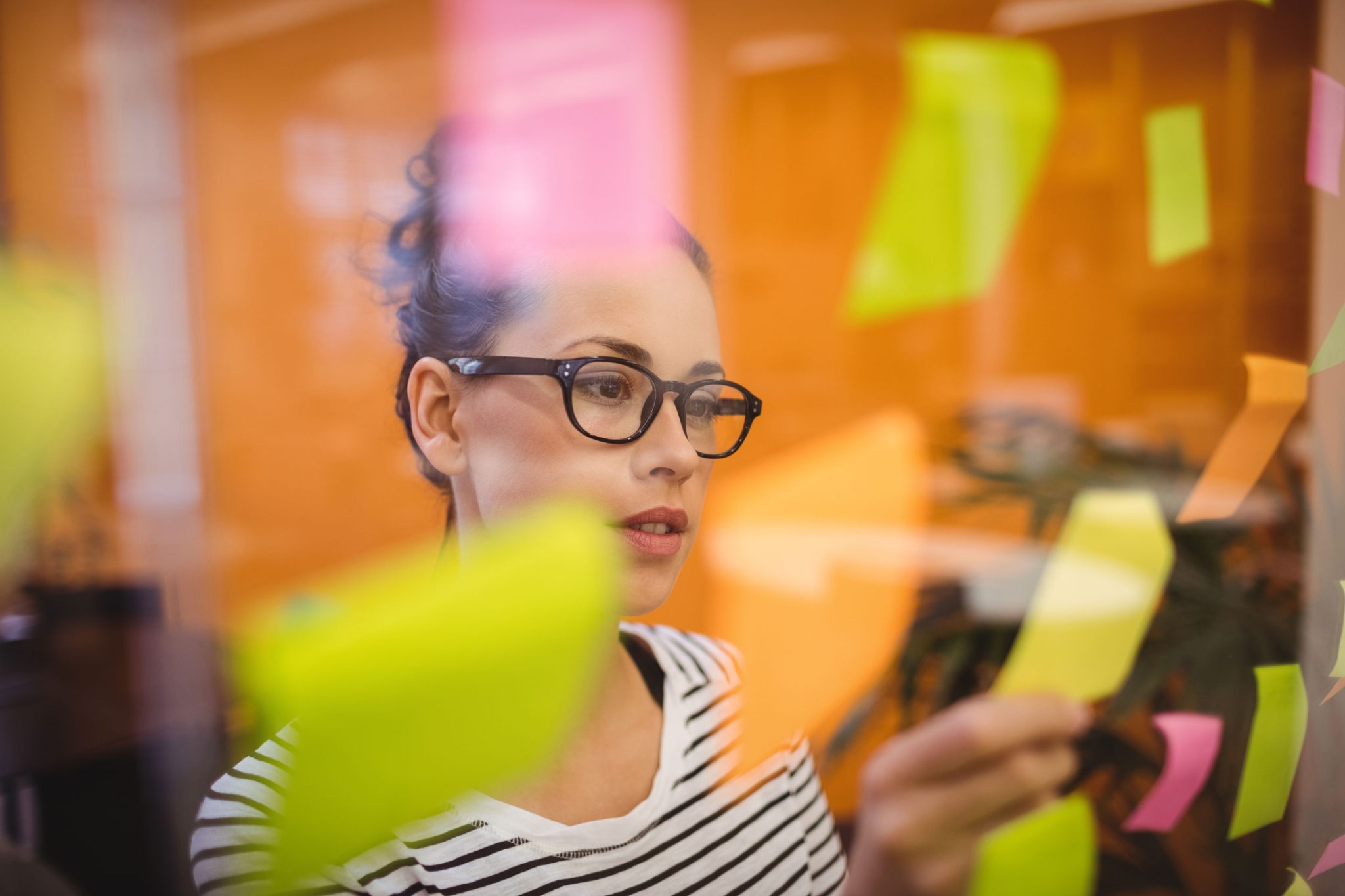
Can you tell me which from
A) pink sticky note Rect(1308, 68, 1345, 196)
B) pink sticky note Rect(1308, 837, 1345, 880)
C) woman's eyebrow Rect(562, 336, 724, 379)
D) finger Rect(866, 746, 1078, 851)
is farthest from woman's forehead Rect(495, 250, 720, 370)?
pink sticky note Rect(1308, 837, 1345, 880)

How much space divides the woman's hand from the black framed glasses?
0.28 m

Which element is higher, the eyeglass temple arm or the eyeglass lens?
the eyeglass temple arm

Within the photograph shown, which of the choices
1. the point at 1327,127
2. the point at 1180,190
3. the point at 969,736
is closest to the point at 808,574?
the point at 969,736

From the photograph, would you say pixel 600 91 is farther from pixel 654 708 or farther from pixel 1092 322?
pixel 1092 322

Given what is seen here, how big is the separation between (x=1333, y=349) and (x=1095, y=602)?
0.29 m

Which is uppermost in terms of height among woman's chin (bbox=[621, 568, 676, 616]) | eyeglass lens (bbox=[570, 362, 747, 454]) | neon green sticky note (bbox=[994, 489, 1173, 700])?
eyeglass lens (bbox=[570, 362, 747, 454])

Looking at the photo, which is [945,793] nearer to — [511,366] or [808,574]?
[808,574]

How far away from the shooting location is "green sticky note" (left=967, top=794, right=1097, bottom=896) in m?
0.53

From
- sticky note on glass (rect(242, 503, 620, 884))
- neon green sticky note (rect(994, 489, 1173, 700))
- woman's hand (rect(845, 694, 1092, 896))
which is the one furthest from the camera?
neon green sticky note (rect(994, 489, 1173, 700))

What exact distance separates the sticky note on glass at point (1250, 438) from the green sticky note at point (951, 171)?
0.25 m

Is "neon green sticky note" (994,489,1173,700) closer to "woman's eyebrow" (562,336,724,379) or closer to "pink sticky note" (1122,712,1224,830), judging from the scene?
"pink sticky note" (1122,712,1224,830)

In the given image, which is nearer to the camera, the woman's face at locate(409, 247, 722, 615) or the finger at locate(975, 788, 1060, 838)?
the woman's face at locate(409, 247, 722, 615)

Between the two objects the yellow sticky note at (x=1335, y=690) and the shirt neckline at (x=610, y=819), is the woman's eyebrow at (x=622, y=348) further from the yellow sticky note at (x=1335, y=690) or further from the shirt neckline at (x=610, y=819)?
the yellow sticky note at (x=1335, y=690)

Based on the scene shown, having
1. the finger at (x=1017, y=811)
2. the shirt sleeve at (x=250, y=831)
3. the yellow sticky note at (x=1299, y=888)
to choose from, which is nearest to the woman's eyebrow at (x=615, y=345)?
the shirt sleeve at (x=250, y=831)
